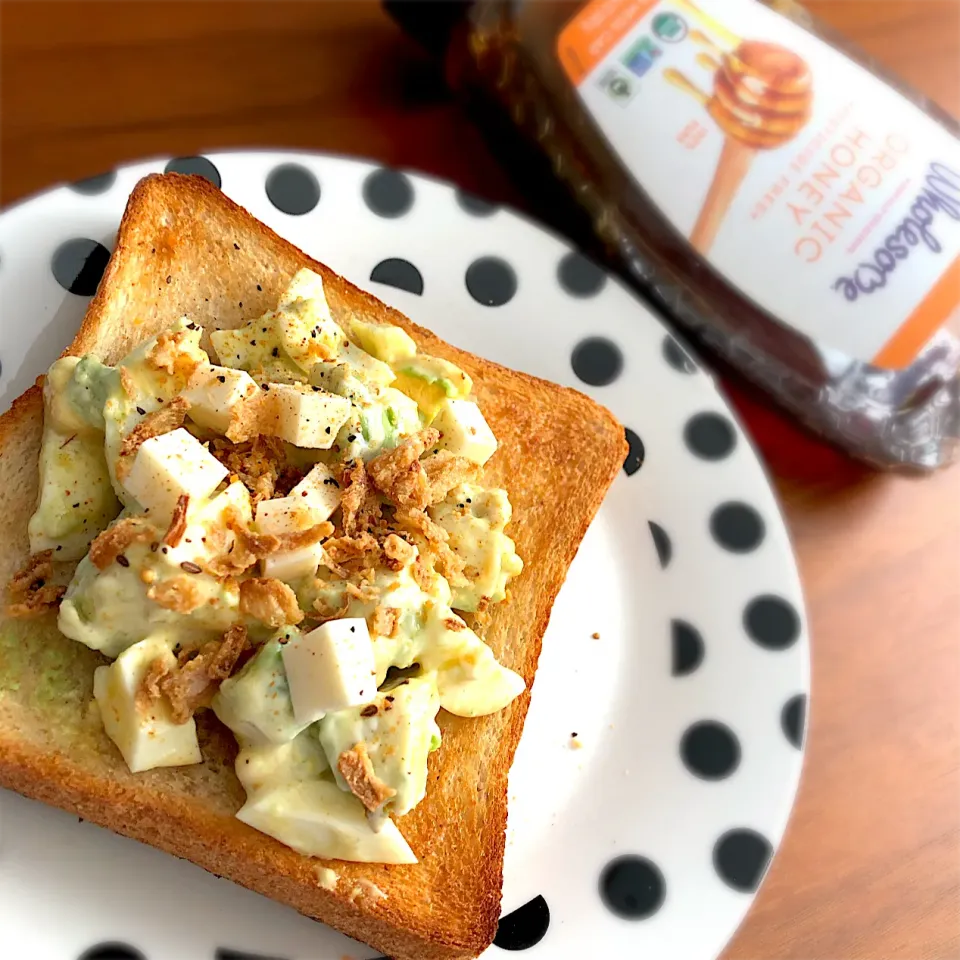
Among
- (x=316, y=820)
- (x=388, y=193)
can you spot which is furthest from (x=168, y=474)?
(x=388, y=193)

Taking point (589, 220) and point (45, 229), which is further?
point (589, 220)

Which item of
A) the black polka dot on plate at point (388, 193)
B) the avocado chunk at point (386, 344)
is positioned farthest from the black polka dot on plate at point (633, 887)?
the black polka dot on plate at point (388, 193)

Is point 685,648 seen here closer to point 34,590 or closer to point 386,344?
point 386,344

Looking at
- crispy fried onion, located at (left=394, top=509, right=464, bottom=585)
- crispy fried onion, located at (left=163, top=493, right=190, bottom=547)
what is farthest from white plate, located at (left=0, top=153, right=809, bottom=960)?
crispy fried onion, located at (left=163, top=493, right=190, bottom=547)

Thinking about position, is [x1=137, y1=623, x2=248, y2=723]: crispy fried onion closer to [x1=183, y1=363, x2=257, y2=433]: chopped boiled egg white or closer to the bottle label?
[x1=183, y1=363, x2=257, y2=433]: chopped boiled egg white

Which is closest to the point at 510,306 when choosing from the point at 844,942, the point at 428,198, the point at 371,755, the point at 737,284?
the point at 428,198

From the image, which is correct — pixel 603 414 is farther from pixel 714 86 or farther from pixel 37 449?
pixel 37 449
